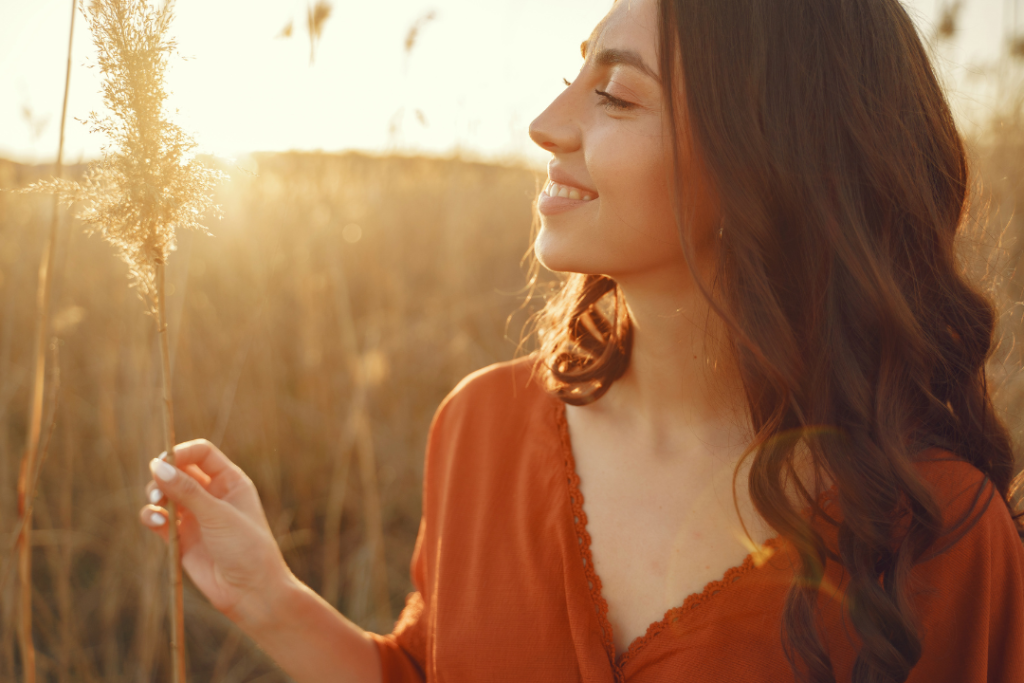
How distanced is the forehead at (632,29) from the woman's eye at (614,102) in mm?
68

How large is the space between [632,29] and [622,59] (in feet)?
0.16

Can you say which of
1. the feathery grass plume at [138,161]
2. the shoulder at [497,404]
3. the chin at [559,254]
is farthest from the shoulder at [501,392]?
the feathery grass plume at [138,161]

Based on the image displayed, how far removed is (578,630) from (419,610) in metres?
0.44

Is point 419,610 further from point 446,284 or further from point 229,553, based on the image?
point 446,284

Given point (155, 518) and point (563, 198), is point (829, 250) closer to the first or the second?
point (563, 198)

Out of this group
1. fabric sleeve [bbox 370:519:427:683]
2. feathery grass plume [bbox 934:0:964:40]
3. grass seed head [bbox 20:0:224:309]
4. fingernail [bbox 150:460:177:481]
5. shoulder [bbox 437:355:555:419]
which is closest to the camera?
grass seed head [bbox 20:0:224:309]

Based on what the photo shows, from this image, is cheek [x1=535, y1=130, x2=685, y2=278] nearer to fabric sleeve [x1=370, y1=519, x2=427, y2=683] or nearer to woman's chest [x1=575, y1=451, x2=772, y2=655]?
woman's chest [x1=575, y1=451, x2=772, y2=655]

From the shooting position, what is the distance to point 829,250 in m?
0.99

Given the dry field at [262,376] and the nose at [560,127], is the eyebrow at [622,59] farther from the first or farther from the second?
the dry field at [262,376]

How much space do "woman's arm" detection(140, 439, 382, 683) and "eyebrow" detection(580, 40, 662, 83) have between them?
86cm

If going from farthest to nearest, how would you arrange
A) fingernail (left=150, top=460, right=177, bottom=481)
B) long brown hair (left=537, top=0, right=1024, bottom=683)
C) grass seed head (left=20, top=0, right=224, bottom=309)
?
long brown hair (left=537, top=0, right=1024, bottom=683) → fingernail (left=150, top=460, right=177, bottom=481) → grass seed head (left=20, top=0, right=224, bottom=309)

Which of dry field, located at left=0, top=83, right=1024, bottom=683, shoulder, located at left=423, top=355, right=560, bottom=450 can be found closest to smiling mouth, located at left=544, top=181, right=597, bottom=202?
shoulder, located at left=423, top=355, right=560, bottom=450

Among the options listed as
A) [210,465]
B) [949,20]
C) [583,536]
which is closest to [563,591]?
[583,536]

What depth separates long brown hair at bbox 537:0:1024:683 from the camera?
3.04 feet
